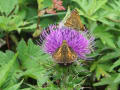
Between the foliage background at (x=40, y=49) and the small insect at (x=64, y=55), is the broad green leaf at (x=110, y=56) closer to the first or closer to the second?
the foliage background at (x=40, y=49)

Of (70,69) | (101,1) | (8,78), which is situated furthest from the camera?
(101,1)

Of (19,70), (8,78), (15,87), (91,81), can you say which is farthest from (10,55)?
(91,81)

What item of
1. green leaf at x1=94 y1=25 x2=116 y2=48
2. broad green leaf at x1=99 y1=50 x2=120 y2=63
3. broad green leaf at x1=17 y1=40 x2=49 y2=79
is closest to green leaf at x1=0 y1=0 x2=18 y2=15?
broad green leaf at x1=17 y1=40 x2=49 y2=79

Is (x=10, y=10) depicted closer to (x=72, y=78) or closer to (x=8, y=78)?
(x=8, y=78)

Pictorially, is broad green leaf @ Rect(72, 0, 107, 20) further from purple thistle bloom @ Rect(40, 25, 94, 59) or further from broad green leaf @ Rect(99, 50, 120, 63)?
purple thistle bloom @ Rect(40, 25, 94, 59)

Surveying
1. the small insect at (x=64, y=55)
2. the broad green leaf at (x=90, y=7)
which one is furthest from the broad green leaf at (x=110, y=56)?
the small insect at (x=64, y=55)
